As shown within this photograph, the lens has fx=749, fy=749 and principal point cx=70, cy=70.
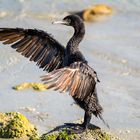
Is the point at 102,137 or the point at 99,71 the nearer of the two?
the point at 102,137

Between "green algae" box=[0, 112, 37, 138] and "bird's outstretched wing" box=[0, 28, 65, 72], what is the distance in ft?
2.74

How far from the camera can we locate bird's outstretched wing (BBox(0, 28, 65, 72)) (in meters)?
9.34

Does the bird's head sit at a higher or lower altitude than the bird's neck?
higher

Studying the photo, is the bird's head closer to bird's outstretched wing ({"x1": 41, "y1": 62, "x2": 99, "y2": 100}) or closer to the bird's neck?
the bird's neck

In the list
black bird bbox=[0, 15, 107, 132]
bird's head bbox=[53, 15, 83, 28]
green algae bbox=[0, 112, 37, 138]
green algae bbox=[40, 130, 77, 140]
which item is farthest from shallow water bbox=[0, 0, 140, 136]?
bird's head bbox=[53, 15, 83, 28]

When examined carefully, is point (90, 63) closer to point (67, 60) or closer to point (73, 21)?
point (73, 21)

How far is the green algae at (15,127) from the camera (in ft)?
32.0

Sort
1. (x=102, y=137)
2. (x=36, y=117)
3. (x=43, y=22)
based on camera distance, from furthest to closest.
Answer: (x=43, y=22) < (x=36, y=117) < (x=102, y=137)

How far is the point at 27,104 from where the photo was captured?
447 inches

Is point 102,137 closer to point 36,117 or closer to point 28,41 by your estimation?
point 28,41

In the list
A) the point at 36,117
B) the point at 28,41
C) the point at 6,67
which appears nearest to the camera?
the point at 28,41

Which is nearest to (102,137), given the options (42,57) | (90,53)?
(42,57)

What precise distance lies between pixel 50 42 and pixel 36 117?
1.83 m

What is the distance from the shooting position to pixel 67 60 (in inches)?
353
